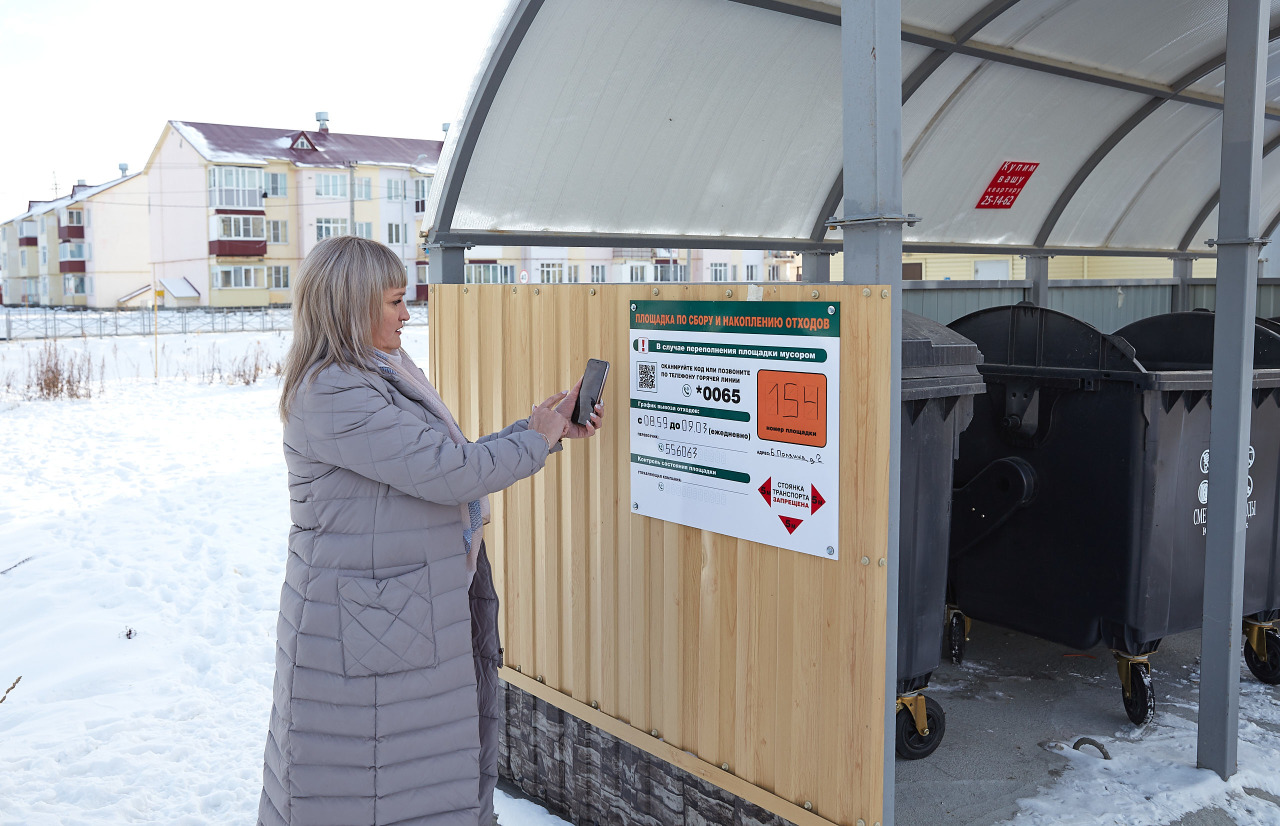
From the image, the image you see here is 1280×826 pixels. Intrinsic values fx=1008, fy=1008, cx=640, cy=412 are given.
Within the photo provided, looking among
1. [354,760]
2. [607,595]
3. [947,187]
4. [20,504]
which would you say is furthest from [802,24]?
[20,504]

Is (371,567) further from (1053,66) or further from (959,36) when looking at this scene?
(1053,66)

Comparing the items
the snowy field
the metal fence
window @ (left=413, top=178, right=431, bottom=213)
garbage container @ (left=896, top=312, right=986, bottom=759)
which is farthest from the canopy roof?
window @ (left=413, top=178, right=431, bottom=213)

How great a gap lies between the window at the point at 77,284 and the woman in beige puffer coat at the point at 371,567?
6552 cm

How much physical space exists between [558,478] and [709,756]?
43.4 inches

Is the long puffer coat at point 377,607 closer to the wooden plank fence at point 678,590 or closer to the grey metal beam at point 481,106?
the wooden plank fence at point 678,590

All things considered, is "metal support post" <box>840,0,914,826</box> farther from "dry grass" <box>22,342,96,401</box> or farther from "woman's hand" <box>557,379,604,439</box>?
"dry grass" <box>22,342,96,401</box>

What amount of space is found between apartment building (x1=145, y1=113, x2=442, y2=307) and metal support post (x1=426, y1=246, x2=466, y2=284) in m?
46.1

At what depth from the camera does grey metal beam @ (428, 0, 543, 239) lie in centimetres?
412

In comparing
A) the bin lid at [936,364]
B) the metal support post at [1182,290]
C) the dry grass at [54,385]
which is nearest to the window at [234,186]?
the dry grass at [54,385]

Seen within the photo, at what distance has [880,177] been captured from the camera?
2.59m

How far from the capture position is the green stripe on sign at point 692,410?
291 cm

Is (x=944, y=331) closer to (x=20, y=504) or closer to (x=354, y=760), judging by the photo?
(x=354, y=760)

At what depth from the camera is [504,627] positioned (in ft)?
13.5

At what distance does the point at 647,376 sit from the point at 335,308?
101 cm
